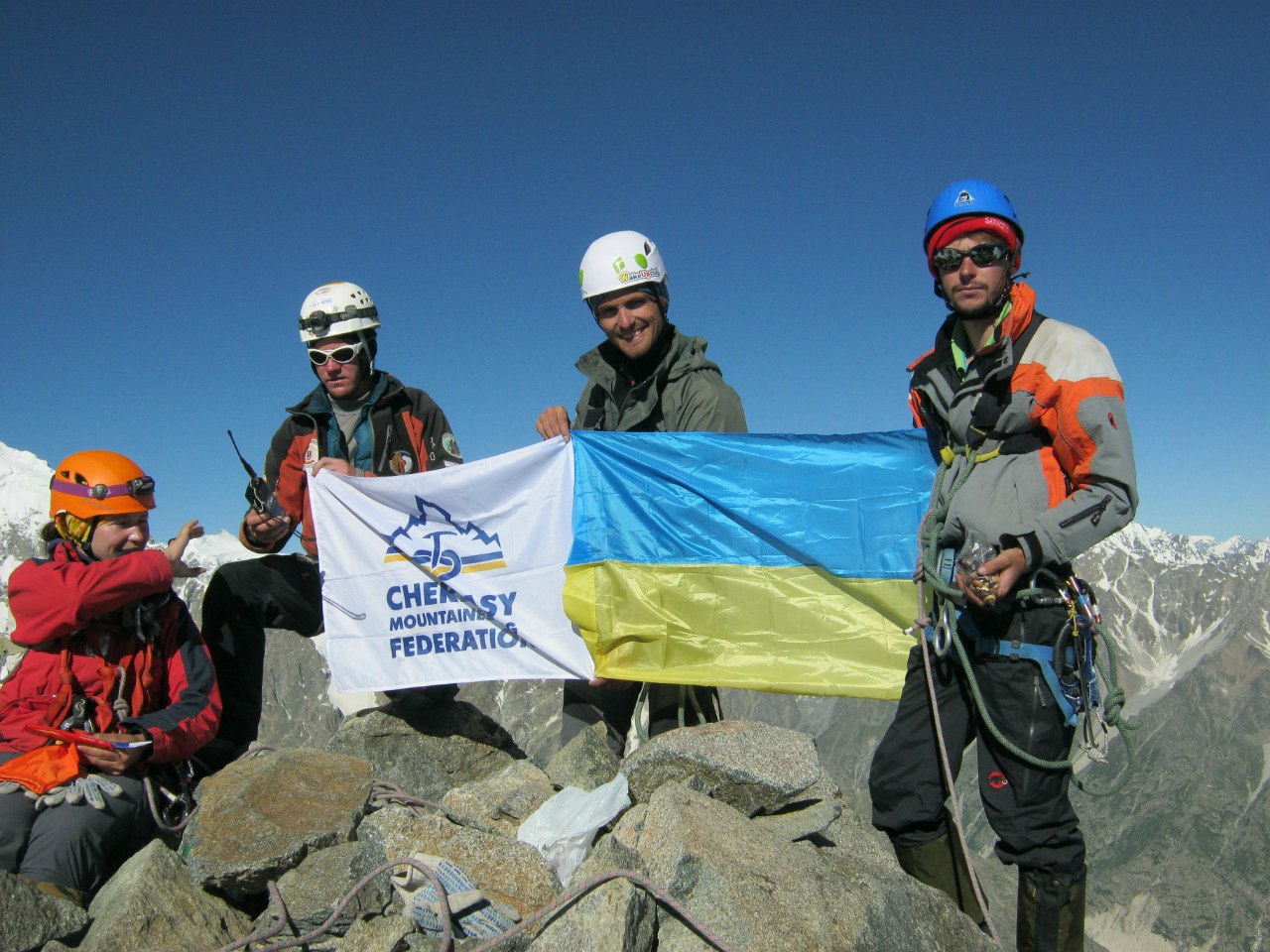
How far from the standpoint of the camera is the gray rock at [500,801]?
688cm

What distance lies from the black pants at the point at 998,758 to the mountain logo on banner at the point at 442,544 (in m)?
4.22

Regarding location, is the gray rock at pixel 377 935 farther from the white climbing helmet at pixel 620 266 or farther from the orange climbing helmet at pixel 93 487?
the white climbing helmet at pixel 620 266

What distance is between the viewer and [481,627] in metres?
8.56

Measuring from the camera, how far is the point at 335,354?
8938mm

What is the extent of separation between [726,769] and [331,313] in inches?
228

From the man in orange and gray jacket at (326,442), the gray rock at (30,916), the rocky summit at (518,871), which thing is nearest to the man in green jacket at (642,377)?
the rocky summit at (518,871)

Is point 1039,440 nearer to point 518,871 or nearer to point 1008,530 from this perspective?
point 1008,530

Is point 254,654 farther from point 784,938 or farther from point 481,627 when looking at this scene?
point 784,938

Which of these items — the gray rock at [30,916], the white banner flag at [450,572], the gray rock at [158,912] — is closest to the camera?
the gray rock at [30,916]

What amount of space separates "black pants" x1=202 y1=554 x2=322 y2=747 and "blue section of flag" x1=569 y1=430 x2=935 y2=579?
111 inches

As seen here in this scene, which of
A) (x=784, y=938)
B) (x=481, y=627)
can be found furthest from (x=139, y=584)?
(x=784, y=938)

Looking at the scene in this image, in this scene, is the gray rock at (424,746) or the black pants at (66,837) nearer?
the black pants at (66,837)

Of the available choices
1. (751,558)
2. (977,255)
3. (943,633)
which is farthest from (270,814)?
(977,255)

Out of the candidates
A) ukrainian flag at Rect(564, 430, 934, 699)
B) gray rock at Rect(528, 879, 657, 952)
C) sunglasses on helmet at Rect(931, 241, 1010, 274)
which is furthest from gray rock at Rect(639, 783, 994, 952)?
sunglasses on helmet at Rect(931, 241, 1010, 274)
